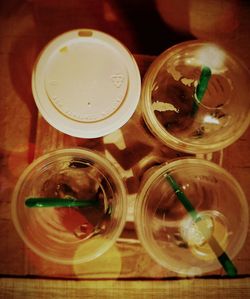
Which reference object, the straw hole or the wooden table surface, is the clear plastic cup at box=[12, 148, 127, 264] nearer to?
the wooden table surface

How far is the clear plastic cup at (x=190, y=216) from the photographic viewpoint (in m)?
0.88

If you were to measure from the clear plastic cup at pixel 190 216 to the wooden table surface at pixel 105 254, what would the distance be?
66mm

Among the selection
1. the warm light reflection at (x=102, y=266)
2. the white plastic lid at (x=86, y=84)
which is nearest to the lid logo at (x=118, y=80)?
the white plastic lid at (x=86, y=84)

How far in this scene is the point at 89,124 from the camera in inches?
34.2

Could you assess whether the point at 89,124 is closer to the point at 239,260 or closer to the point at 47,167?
the point at 47,167

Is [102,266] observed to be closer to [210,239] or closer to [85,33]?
[210,239]

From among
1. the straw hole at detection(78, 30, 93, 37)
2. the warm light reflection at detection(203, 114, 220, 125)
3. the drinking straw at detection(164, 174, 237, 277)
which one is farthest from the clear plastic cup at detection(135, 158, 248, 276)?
the straw hole at detection(78, 30, 93, 37)

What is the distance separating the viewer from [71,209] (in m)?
0.94

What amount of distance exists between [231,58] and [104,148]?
1.29ft

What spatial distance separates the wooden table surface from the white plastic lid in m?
0.11

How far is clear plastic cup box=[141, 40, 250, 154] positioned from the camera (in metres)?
0.90

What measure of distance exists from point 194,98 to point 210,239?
1.13 feet

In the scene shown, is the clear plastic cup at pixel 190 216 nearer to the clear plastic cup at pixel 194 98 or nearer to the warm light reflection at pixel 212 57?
the clear plastic cup at pixel 194 98

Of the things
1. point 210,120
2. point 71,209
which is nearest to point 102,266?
point 71,209
